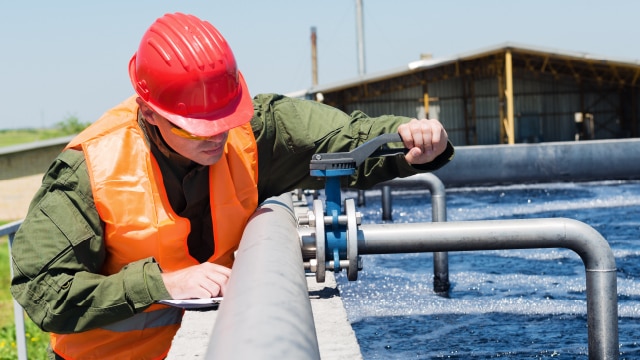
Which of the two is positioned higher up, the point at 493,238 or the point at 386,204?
the point at 493,238

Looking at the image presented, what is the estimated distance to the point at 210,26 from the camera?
6.64 feet

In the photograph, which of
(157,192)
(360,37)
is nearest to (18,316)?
(157,192)

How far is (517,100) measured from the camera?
85.1 feet

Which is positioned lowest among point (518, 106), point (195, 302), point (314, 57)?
point (195, 302)

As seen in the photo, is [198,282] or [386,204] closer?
[198,282]

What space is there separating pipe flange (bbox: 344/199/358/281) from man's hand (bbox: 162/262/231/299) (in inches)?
13.5

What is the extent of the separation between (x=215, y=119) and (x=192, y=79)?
109mm

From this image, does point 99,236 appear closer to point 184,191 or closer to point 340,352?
point 184,191

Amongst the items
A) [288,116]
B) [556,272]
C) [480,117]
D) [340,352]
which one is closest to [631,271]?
[556,272]

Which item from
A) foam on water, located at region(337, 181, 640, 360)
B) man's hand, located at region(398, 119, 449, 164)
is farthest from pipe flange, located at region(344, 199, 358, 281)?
foam on water, located at region(337, 181, 640, 360)

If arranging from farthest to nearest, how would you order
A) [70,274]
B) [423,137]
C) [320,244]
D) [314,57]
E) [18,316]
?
[314,57] < [18,316] < [423,137] < [320,244] < [70,274]

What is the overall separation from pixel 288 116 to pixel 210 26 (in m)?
0.40

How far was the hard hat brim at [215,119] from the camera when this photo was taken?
1.90 m

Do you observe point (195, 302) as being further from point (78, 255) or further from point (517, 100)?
point (517, 100)
